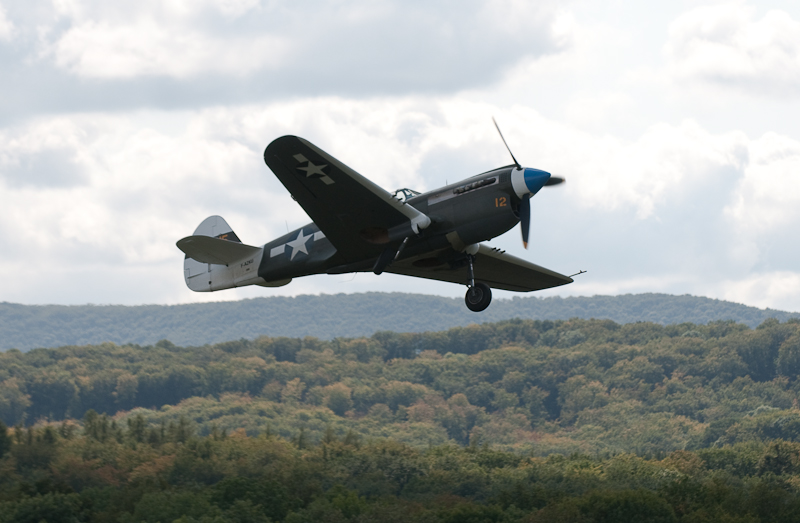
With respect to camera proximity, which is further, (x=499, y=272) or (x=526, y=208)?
(x=499, y=272)

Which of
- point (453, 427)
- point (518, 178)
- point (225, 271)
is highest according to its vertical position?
point (518, 178)

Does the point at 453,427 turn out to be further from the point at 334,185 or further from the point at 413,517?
the point at 334,185

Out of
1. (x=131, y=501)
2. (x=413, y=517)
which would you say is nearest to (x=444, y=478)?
(x=413, y=517)

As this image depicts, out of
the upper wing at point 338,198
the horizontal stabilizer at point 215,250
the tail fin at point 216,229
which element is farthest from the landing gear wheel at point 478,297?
the tail fin at point 216,229

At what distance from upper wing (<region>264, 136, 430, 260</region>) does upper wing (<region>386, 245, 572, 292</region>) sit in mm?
2456

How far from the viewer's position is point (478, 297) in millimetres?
23688

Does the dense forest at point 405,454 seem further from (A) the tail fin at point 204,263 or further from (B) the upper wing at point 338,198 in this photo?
(B) the upper wing at point 338,198

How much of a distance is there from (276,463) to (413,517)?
1208 inches

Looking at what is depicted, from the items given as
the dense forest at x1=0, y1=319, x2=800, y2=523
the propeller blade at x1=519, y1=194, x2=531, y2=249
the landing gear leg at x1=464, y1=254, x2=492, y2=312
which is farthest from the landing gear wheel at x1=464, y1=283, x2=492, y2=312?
the dense forest at x1=0, y1=319, x2=800, y2=523

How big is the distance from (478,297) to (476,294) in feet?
0.40

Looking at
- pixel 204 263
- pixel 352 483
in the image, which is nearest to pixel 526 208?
pixel 204 263

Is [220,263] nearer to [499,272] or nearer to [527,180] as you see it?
[499,272]

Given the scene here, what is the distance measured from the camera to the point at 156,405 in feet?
644

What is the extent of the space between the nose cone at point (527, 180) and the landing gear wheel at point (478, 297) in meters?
2.83
